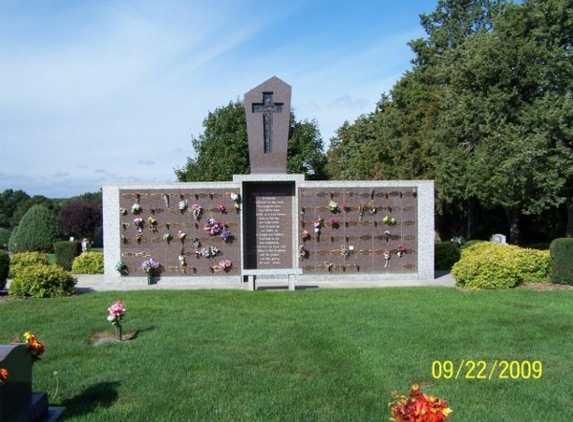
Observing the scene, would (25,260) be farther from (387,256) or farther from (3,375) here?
(3,375)

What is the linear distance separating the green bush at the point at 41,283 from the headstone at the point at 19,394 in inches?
296

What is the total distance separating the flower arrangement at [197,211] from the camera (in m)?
13.9

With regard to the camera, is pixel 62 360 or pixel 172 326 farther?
pixel 172 326

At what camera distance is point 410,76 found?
108 feet

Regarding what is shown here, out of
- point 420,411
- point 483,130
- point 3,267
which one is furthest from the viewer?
point 483,130

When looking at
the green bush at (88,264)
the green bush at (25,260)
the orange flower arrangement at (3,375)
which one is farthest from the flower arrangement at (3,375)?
the green bush at (88,264)

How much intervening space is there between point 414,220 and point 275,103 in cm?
444

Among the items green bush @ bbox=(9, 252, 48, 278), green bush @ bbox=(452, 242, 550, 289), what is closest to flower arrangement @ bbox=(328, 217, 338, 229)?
green bush @ bbox=(452, 242, 550, 289)

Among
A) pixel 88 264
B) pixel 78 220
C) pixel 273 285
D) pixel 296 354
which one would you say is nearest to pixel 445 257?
pixel 273 285

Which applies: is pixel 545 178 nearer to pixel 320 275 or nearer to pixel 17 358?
pixel 320 275

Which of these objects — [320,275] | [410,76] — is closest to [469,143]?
[410,76]

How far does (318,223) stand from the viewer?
14.0m

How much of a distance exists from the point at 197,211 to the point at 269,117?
2895 millimetres

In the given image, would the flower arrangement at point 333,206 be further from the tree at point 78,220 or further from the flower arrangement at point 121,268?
the tree at point 78,220
